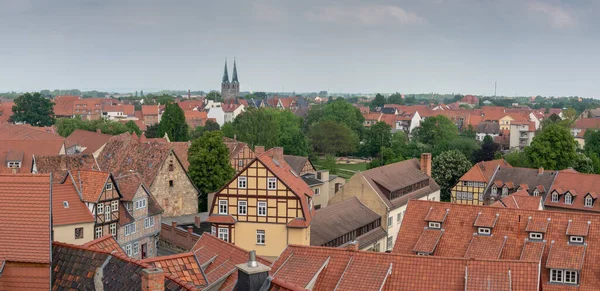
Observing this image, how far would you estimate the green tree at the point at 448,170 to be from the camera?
67.4 m

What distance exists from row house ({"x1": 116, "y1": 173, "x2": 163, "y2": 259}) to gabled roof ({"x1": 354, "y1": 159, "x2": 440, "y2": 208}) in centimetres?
1671

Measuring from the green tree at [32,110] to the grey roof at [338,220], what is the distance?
283 ft

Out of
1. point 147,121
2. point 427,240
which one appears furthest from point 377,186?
point 147,121

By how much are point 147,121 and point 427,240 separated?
136791 mm

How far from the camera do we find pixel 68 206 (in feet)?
122

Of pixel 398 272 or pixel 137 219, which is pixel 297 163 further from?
pixel 398 272

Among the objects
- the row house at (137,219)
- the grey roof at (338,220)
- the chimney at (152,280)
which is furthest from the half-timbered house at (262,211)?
the chimney at (152,280)

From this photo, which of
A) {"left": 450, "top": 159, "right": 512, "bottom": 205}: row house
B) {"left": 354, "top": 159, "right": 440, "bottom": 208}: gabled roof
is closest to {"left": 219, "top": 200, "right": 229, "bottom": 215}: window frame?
{"left": 354, "top": 159, "right": 440, "bottom": 208}: gabled roof

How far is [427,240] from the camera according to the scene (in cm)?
3080

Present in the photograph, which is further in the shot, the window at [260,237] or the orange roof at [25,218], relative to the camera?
the window at [260,237]

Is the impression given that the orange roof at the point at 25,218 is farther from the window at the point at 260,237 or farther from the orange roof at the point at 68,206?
the window at the point at 260,237

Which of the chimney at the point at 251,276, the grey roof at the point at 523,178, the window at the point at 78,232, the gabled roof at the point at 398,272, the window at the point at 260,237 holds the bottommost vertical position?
the window at the point at 260,237

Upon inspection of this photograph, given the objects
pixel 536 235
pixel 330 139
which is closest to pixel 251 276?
pixel 536 235

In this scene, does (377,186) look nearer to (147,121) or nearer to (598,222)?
(598,222)
